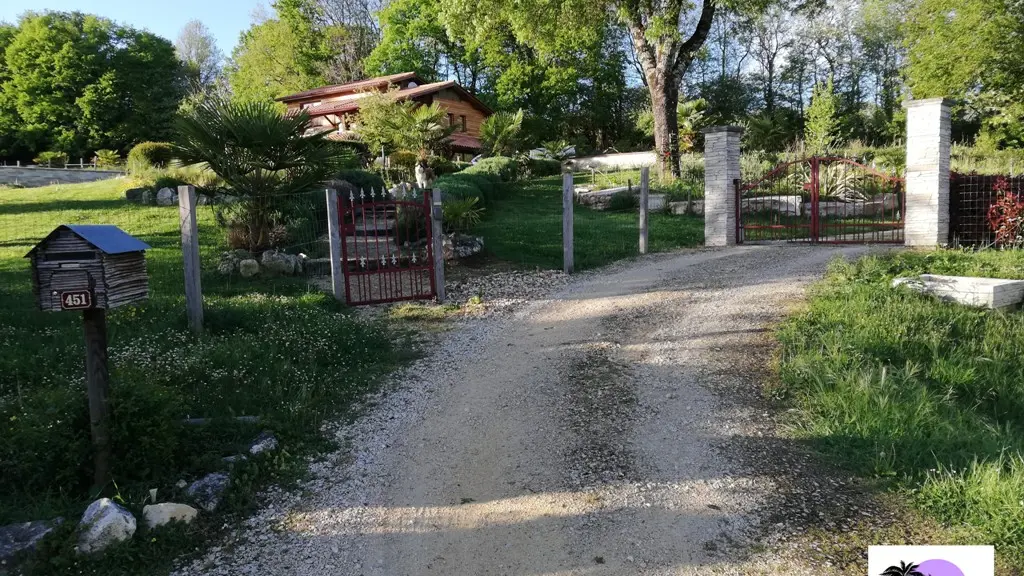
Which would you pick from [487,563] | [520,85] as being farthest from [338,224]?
[520,85]

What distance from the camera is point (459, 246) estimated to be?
11.9m

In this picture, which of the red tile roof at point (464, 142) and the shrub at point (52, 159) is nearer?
the red tile roof at point (464, 142)

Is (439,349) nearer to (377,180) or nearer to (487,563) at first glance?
(487,563)

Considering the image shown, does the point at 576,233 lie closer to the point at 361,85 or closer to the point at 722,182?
the point at 722,182

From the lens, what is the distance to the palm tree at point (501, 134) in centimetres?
2812

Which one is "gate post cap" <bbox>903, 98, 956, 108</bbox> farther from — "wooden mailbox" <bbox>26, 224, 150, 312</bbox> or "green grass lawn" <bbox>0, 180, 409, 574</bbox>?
"wooden mailbox" <bbox>26, 224, 150, 312</bbox>

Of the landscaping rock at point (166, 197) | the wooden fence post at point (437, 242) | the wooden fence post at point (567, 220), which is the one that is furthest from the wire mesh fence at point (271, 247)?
the landscaping rock at point (166, 197)

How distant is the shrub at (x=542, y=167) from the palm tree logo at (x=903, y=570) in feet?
79.8

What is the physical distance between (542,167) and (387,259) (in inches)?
730

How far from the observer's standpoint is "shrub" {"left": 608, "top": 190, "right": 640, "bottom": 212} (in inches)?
754

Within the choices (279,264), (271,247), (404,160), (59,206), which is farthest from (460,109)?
(279,264)

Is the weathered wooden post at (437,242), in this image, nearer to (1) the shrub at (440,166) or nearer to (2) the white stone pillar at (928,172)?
(2) the white stone pillar at (928,172)

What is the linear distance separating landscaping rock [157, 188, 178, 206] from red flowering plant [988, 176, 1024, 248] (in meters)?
18.9

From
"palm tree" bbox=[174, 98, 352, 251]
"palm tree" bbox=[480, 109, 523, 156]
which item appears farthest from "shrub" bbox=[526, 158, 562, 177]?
"palm tree" bbox=[174, 98, 352, 251]
